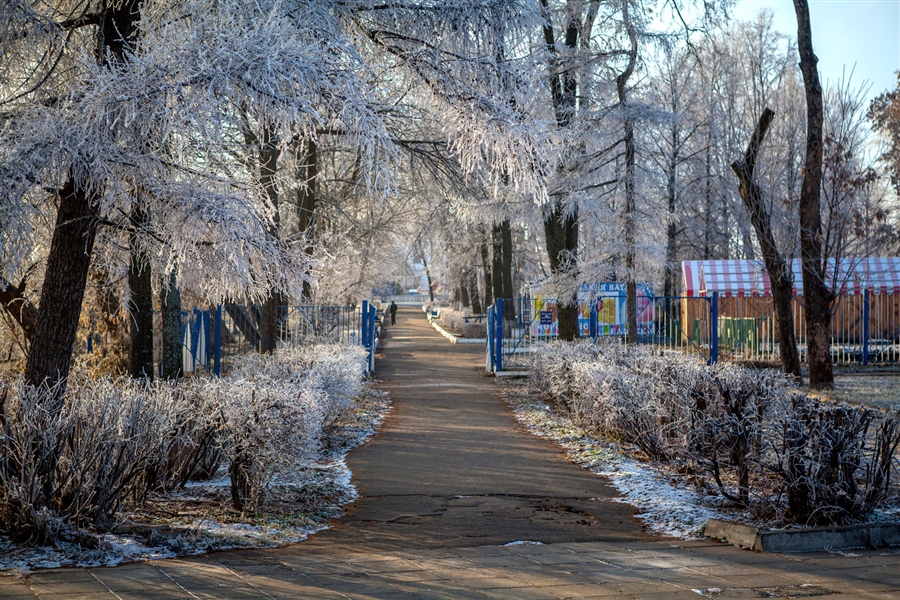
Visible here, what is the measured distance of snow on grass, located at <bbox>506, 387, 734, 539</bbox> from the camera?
6672mm

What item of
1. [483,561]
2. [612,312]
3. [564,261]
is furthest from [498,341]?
[483,561]

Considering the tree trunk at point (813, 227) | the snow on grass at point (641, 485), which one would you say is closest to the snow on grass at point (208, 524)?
the snow on grass at point (641, 485)

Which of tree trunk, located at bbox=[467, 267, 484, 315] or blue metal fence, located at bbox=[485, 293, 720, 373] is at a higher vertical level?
tree trunk, located at bbox=[467, 267, 484, 315]

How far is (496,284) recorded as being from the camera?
35562 millimetres

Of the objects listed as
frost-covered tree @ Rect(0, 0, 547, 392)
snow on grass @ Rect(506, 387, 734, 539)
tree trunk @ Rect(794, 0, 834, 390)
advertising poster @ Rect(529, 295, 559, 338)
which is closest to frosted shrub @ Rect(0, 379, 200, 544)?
frost-covered tree @ Rect(0, 0, 547, 392)

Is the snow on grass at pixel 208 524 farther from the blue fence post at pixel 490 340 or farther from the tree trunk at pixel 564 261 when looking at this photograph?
the tree trunk at pixel 564 261

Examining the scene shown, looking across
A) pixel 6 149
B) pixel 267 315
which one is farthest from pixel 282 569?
pixel 267 315

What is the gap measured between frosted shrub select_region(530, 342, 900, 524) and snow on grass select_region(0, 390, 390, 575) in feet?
9.97

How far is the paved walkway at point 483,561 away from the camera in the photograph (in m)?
4.75

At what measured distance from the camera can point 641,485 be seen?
318 inches

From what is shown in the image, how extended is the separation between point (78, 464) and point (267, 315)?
1141cm

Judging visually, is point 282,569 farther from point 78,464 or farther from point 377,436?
point 377,436

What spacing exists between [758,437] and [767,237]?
10.1m

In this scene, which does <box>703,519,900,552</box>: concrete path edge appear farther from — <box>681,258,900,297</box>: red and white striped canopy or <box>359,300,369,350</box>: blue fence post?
<box>681,258,900,297</box>: red and white striped canopy
